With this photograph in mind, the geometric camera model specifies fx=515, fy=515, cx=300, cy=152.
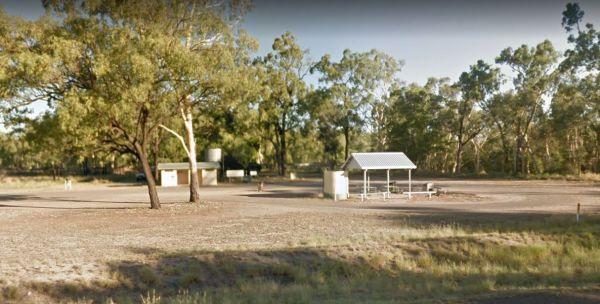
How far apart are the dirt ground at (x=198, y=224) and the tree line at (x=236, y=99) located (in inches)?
140

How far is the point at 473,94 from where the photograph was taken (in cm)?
5762

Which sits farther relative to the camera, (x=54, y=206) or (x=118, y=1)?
(x=54, y=206)

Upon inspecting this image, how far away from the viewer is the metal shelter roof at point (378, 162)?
32719mm

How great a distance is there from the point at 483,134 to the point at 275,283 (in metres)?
63.3

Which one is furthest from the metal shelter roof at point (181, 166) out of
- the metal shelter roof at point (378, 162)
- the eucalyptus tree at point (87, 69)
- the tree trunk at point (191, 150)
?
the eucalyptus tree at point (87, 69)

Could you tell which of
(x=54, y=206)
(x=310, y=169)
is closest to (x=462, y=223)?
(x=54, y=206)

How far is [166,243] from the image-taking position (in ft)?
50.2

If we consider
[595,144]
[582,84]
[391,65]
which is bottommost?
[595,144]

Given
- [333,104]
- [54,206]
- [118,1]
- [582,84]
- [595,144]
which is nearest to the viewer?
[118,1]

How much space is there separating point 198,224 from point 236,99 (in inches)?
313

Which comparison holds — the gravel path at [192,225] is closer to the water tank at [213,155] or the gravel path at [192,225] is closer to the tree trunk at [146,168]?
the tree trunk at [146,168]

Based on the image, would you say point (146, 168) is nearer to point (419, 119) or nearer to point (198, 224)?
point (198, 224)

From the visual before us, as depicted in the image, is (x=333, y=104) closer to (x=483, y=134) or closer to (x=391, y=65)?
(x=391, y=65)

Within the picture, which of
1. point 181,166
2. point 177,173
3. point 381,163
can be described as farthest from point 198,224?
point 177,173
